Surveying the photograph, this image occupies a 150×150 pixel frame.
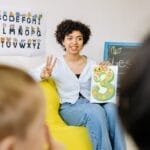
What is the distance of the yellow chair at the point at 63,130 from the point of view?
260 centimetres

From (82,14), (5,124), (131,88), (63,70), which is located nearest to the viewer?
(131,88)

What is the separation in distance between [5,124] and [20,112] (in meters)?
0.03

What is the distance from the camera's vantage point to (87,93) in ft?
9.82

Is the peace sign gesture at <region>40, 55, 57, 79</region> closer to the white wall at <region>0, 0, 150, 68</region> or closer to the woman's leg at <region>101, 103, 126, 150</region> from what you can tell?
the white wall at <region>0, 0, 150, 68</region>

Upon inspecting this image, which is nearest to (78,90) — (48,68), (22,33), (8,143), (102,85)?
(102,85)

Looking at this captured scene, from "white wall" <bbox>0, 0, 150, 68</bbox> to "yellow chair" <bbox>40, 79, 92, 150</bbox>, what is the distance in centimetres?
52

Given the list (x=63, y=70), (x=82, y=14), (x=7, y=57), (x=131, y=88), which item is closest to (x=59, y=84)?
(x=63, y=70)

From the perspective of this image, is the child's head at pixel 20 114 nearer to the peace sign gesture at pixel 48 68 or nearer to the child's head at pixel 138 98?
the child's head at pixel 138 98

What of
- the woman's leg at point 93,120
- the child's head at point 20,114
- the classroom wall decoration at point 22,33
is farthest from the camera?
the classroom wall decoration at point 22,33

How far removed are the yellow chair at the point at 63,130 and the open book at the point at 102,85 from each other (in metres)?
0.30

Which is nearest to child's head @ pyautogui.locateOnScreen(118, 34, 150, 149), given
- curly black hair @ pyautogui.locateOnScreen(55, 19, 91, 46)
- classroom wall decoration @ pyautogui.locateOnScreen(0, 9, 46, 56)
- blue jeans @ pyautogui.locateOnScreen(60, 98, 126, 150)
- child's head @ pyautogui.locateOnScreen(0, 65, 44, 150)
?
child's head @ pyautogui.locateOnScreen(0, 65, 44, 150)

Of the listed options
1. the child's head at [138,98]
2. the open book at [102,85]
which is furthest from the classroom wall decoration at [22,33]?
the child's head at [138,98]

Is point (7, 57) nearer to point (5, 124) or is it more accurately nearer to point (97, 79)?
point (97, 79)

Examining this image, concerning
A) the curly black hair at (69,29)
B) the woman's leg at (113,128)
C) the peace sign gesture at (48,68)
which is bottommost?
the woman's leg at (113,128)
